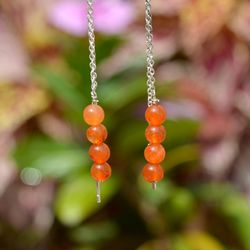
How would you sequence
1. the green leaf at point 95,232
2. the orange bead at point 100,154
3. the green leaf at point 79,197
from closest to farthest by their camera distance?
1. the orange bead at point 100,154
2. the green leaf at point 79,197
3. the green leaf at point 95,232

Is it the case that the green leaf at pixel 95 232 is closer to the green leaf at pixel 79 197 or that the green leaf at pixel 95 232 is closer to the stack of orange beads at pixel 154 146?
the green leaf at pixel 79 197

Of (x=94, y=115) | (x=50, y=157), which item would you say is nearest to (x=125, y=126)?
(x=50, y=157)

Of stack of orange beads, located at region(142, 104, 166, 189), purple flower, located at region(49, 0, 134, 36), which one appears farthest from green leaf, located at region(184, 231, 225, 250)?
stack of orange beads, located at region(142, 104, 166, 189)

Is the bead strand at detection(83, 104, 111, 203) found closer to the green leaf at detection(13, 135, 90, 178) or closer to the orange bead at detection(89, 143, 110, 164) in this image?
the orange bead at detection(89, 143, 110, 164)

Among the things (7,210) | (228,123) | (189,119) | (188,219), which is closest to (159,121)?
(189,119)

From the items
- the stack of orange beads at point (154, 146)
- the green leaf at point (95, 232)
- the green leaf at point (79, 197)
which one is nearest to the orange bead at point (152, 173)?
the stack of orange beads at point (154, 146)

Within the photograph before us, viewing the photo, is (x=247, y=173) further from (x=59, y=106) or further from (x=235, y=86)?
(x=59, y=106)

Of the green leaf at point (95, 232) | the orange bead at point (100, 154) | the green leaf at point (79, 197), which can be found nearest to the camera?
the orange bead at point (100, 154)

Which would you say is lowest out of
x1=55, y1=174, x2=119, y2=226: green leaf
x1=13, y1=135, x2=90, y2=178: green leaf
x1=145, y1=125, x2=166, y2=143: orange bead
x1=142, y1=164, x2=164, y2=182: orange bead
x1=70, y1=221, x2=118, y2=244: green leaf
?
x1=70, y1=221, x2=118, y2=244: green leaf
